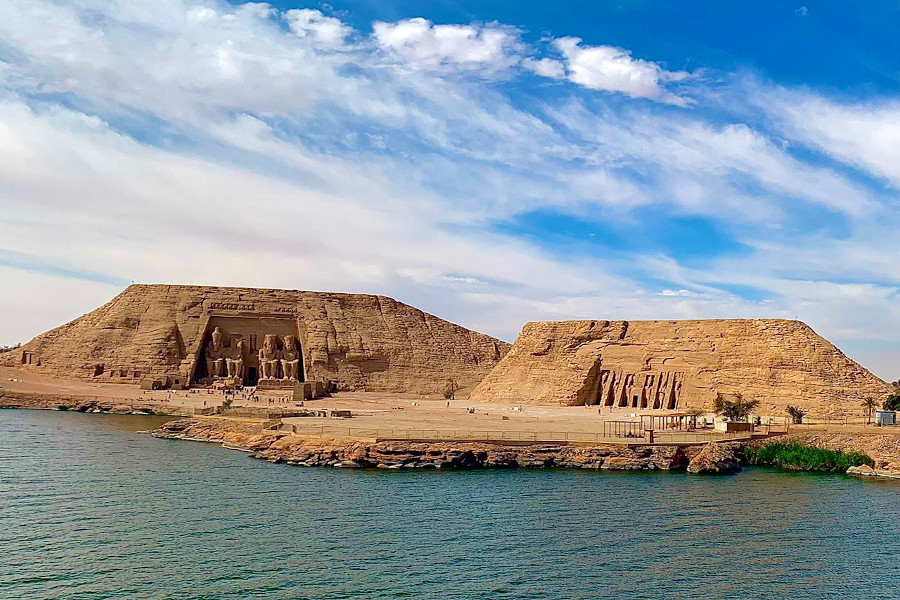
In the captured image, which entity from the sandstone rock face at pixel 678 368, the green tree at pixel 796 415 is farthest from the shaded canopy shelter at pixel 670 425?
the sandstone rock face at pixel 678 368

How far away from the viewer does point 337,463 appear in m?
38.8

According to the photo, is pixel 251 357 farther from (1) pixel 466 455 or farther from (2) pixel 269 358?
(1) pixel 466 455

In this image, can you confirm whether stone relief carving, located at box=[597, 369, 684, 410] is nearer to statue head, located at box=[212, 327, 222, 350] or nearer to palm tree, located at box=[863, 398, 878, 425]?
palm tree, located at box=[863, 398, 878, 425]

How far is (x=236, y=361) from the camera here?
281 ft

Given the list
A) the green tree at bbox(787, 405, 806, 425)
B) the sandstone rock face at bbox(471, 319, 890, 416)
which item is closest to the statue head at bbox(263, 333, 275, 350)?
the sandstone rock face at bbox(471, 319, 890, 416)

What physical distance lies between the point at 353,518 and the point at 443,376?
62.0 metres

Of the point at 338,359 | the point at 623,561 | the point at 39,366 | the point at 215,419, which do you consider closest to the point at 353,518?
the point at 623,561

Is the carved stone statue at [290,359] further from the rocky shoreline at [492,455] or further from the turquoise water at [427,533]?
the turquoise water at [427,533]

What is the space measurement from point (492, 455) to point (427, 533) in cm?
1361

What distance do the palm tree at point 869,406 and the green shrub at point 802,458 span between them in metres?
10.1

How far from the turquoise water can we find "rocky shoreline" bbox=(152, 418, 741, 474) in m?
1.39

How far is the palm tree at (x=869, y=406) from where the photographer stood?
5244cm

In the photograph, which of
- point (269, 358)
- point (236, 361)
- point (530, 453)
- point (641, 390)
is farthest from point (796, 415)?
point (236, 361)

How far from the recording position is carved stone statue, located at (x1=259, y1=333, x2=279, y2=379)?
85750 millimetres
